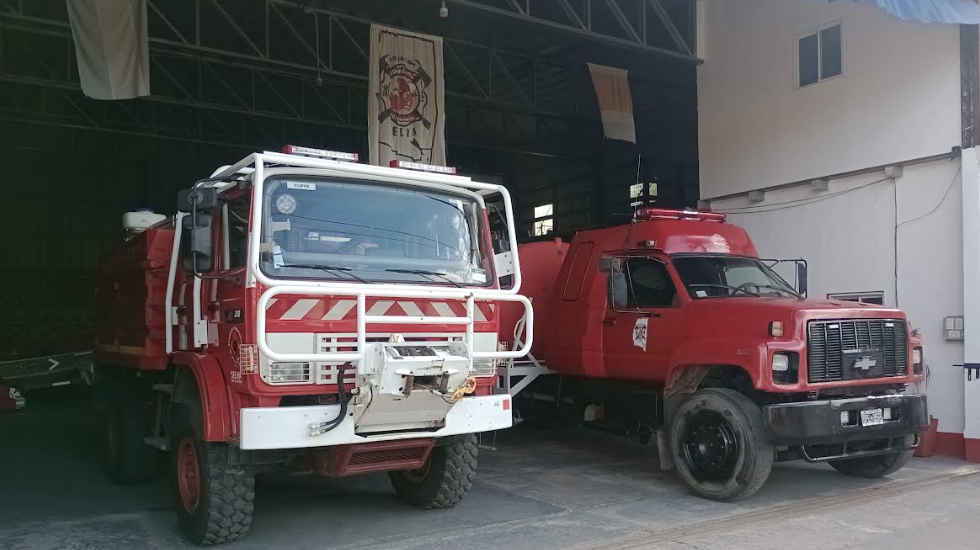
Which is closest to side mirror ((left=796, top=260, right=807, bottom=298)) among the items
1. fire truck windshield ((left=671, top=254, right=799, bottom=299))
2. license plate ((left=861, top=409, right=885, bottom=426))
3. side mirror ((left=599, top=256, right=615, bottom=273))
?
fire truck windshield ((left=671, top=254, right=799, bottom=299))

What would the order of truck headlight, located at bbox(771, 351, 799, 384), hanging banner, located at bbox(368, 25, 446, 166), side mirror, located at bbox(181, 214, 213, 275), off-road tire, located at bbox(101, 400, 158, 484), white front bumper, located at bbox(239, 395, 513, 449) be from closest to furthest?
white front bumper, located at bbox(239, 395, 513, 449) → side mirror, located at bbox(181, 214, 213, 275) → truck headlight, located at bbox(771, 351, 799, 384) → off-road tire, located at bbox(101, 400, 158, 484) → hanging banner, located at bbox(368, 25, 446, 166)

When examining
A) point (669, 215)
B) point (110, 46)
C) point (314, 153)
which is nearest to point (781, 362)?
point (669, 215)

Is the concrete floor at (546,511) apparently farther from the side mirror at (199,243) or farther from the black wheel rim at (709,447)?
the side mirror at (199,243)

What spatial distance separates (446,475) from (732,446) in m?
2.54

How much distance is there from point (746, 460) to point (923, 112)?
18.5 feet

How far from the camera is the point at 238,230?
576 centimetres

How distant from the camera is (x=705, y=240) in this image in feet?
28.7

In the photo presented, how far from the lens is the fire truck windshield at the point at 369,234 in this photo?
5418 mm

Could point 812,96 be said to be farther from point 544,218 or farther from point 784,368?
point 544,218

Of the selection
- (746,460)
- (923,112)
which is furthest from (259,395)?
Result: (923,112)

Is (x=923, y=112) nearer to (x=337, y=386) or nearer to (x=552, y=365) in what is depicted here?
(x=552, y=365)

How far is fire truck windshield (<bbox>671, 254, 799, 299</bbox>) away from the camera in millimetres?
8086

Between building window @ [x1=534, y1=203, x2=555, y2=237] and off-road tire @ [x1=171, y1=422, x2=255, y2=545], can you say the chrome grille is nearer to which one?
off-road tire @ [x1=171, y1=422, x2=255, y2=545]

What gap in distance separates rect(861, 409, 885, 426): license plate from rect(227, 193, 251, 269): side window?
17.7 ft
